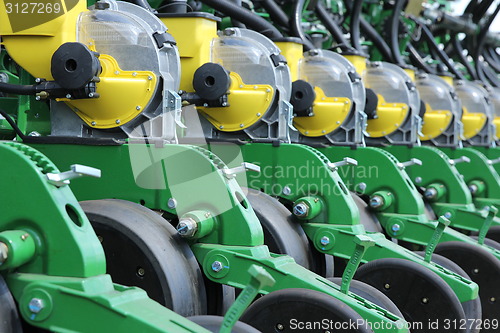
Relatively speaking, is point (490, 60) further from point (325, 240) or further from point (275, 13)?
point (325, 240)

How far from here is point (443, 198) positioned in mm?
5633

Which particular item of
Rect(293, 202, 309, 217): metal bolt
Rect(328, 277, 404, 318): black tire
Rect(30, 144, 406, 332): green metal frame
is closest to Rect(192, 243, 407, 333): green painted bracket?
Rect(30, 144, 406, 332): green metal frame

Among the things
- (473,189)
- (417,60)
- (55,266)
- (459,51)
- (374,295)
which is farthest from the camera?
(459,51)

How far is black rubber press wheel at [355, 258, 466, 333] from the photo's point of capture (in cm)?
358

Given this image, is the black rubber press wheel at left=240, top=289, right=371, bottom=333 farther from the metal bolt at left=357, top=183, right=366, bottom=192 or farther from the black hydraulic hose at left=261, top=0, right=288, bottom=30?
the black hydraulic hose at left=261, top=0, right=288, bottom=30

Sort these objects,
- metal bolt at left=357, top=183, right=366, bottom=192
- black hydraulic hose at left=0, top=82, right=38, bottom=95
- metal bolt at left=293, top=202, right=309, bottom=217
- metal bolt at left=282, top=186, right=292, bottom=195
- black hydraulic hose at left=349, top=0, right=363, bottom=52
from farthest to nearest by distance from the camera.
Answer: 1. black hydraulic hose at left=349, top=0, right=363, bottom=52
2. metal bolt at left=357, top=183, right=366, bottom=192
3. metal bolt at left=282, top=186, right=292, bottom=195
4. metal bolt at left=293, top=202, right=309, bottom=217
5. black hydraulic hose at left=0, top=82, right=38, bottom=95

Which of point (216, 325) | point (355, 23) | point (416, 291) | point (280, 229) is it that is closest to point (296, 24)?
point (355, 23)

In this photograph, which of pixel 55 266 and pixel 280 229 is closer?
pixel 55 266

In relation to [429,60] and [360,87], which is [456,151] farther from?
[429,60]

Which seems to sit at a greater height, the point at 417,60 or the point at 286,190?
the point at 286,190

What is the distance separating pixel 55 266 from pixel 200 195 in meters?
1.02

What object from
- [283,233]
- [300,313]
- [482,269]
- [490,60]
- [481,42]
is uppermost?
[300,313]

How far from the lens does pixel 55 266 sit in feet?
7.44

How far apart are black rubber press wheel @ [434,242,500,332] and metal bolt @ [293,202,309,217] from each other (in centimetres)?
116
